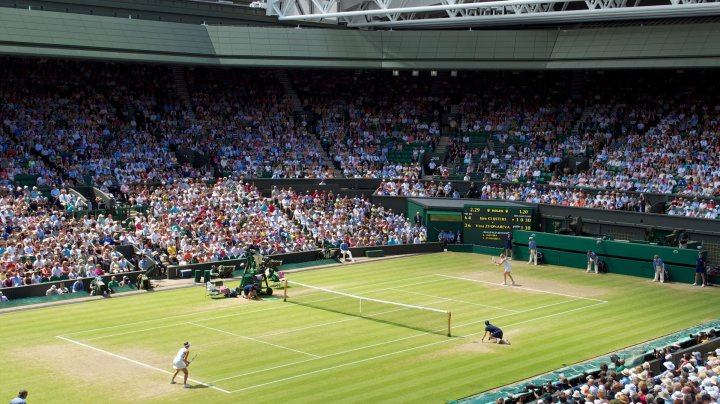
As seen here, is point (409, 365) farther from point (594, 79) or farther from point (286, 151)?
point (594, 79)

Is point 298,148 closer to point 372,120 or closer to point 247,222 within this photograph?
point 372,120

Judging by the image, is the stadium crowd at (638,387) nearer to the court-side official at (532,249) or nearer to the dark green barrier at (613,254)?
the dark green barrier at (613,254)

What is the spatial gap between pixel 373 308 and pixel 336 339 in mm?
5000

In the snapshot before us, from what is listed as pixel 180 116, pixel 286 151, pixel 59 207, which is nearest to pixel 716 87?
pixel 286 151

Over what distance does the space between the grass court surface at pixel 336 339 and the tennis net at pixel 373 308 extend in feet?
0.60

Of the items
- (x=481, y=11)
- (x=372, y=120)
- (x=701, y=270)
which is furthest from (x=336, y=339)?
(x=372, y=120)

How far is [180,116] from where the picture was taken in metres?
59.1

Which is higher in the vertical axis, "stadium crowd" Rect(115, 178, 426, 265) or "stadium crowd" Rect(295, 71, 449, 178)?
"stadium crowd" Rect(295, 71, 449, 178)

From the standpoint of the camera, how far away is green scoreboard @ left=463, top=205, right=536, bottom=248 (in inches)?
1901

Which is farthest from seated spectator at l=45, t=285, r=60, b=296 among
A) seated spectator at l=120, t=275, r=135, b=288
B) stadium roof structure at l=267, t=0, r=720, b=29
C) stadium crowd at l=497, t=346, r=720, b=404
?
stadium roof structure at l=267, t=0, r=720, b=29

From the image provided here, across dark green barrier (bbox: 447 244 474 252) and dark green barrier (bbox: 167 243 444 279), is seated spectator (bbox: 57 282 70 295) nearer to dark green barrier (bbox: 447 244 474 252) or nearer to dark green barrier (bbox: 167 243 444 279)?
dark green barrier (bbox: 167 243 444 279)

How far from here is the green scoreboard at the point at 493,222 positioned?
48.3 m

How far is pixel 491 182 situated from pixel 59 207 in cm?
2457

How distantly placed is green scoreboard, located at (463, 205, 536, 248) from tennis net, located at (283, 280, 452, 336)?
14128 mm
